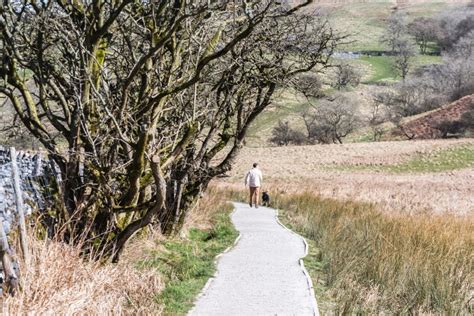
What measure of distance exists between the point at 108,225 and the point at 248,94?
19.7 ft

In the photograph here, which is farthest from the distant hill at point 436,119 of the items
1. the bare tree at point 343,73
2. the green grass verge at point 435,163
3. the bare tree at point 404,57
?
the bare tree at point 404,57

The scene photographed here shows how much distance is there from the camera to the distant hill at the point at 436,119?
54969 millimetres

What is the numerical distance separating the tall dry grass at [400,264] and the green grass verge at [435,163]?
3050 cm

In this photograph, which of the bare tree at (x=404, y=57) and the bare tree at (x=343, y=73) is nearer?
the bare tree at (x=343, y=73)

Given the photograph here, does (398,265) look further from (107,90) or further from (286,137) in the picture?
(286,137)

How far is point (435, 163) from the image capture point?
42969mm

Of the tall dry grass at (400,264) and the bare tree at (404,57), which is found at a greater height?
the bare tree at (404,57)

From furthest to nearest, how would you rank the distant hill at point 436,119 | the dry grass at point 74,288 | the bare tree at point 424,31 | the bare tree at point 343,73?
the bare tree at point 424,31 → the distant hill at point 436,119 → the bare tree at point 343,73 → the dry grass at point 74,288

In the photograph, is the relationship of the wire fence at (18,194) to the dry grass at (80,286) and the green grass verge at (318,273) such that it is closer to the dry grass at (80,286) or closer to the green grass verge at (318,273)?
the dry grass at (80,286)

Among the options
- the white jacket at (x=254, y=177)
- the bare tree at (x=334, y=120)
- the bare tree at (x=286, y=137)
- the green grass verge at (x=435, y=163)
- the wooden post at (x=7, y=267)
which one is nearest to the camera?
the wooden post at (x=7, y=267)

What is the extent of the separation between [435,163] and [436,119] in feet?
48.2

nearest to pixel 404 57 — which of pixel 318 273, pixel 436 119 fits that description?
pixel 436 119

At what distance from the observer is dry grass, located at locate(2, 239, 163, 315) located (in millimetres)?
5133

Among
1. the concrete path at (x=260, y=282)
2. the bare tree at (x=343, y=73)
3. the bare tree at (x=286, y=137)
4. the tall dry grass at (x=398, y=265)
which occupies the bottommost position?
the concrete path at (x=260, y=282)
